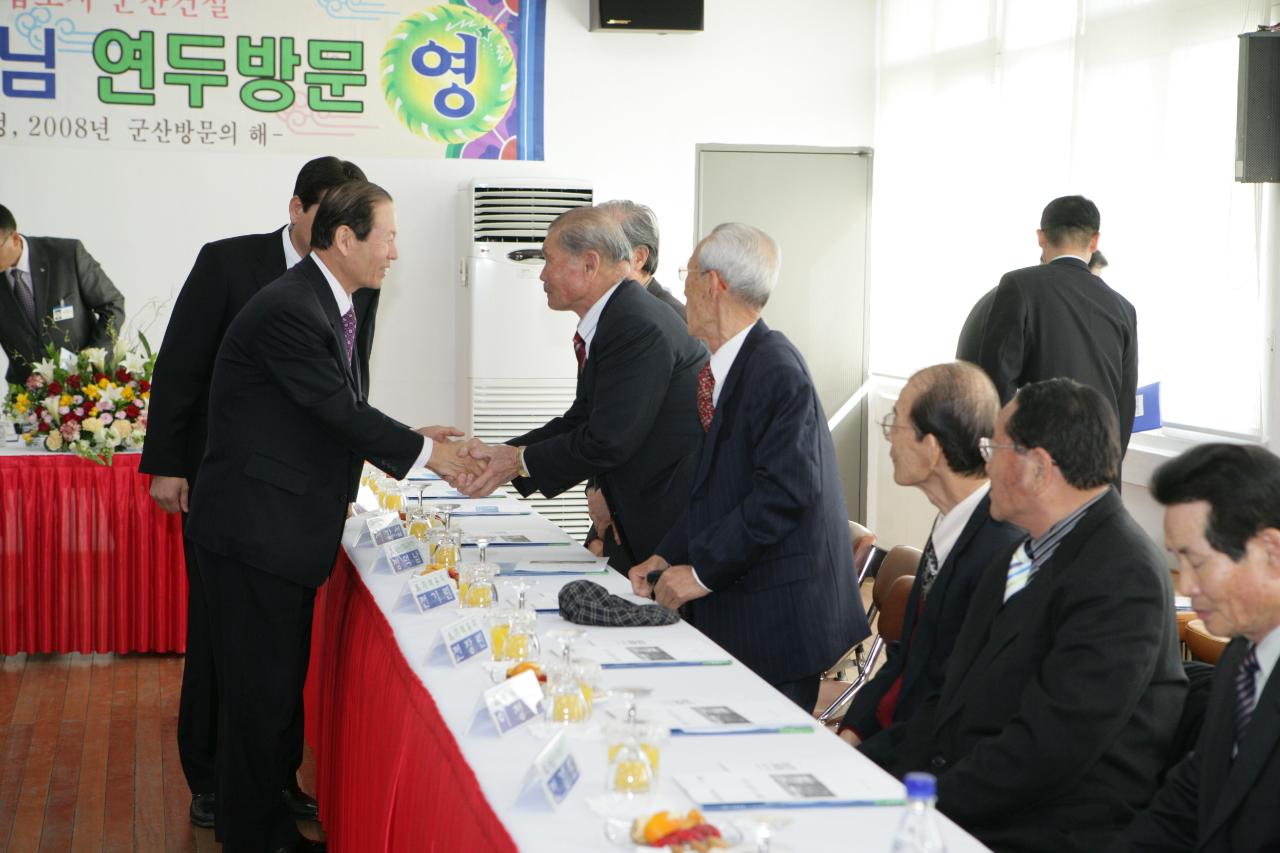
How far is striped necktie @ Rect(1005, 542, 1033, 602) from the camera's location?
2.35 meters

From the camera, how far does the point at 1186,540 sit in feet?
6.24

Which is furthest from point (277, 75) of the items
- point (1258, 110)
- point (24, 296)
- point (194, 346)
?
point (1258, 110)

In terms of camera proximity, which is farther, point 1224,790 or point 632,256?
point 632,256

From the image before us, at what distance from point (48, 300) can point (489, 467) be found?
3.85 meters

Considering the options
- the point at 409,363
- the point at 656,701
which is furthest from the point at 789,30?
the point at 656,701

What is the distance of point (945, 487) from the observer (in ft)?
8.88

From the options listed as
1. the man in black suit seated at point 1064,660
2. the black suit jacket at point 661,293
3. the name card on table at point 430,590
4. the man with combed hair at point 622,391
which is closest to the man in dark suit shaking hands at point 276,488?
the name card on table at point 430,590

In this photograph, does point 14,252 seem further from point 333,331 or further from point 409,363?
point 333,331

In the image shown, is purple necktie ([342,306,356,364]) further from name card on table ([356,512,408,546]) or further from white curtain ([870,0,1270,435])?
white curtain ([870,0,1270,435])

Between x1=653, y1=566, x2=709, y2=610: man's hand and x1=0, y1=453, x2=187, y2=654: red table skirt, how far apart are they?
294 cm

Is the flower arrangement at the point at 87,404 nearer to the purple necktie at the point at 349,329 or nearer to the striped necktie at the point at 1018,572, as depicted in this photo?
the purple necktie at the point at 349,329

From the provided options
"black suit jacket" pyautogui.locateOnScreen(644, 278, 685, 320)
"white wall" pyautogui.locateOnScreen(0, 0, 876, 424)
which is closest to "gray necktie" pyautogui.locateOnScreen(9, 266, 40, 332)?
"white wall" pyautogui.locateOnScreen(0, 0, 876, 424)

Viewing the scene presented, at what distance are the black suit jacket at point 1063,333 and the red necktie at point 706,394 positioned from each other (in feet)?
7.15

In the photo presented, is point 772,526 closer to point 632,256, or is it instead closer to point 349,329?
point 349,329
